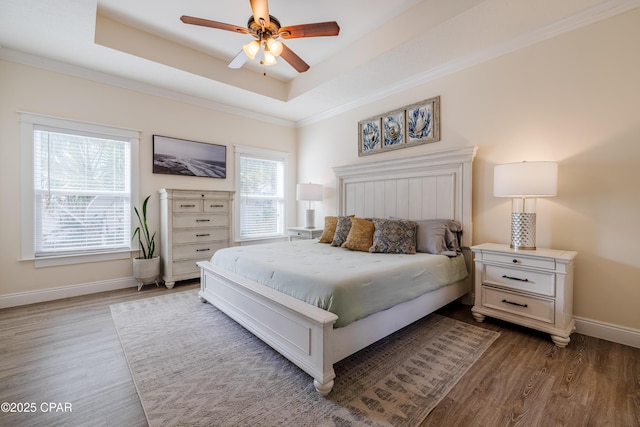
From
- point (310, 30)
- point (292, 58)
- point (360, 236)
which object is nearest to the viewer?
point (310, 30)

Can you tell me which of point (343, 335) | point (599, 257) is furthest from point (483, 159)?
point (343, 335)

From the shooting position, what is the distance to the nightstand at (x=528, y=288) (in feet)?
6.98

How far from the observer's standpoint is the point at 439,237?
9.29ft

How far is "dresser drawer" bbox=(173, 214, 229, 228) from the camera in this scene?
144 inches

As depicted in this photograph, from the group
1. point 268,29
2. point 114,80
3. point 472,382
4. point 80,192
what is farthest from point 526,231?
point 114,80

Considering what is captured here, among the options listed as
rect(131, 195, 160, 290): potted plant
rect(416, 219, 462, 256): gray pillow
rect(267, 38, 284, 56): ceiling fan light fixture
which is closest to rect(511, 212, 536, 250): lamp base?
rect(416, 219, 462, 256): gray pillow

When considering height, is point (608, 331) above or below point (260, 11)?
below

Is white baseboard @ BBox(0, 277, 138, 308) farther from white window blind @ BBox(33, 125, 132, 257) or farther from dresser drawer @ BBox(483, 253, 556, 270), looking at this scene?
dresser drawer @ BBox(483, 253, 556, 270)

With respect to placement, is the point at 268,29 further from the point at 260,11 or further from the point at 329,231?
the point at 329,231

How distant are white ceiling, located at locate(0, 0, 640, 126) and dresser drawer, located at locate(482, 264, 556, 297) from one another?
216 centimetres

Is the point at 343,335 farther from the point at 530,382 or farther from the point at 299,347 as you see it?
the point at 530,382

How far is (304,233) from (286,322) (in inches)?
107

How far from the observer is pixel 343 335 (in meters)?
1.71

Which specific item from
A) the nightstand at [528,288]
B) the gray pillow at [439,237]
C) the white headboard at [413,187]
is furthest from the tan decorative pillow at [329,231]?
the nightstand at [528,288]
